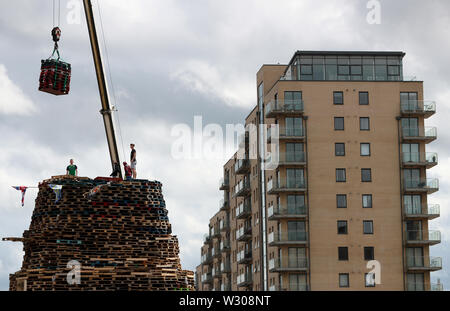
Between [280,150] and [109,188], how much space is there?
1746 inches

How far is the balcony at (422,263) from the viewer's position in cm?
7406

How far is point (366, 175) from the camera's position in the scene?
7619 cm

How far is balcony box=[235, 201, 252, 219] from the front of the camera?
91.4 metres

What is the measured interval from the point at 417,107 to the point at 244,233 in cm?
2576

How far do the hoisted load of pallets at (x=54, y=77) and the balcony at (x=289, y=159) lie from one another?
46257 millimetres

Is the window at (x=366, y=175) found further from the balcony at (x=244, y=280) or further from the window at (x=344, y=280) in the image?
the balcony at (x=244, y=280)

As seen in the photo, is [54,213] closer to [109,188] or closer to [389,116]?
[109,188]

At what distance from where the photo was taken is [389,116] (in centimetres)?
7769

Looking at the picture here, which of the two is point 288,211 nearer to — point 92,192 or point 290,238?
point 290,238

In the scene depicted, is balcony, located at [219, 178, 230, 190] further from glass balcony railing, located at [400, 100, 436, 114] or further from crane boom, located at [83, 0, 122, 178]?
crane boom, located at [83, 0, 122, 178]

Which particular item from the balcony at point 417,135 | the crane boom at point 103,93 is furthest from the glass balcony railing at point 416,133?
the crane boom at point 103,93

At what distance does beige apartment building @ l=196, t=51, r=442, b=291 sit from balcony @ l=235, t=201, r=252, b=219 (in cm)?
1002

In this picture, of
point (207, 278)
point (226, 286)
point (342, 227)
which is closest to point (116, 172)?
point (342, 227)

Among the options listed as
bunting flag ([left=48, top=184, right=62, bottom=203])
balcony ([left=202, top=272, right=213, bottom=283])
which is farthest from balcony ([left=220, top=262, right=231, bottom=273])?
bunting flag ([left=48, top=184, right=62, bottom=203])
